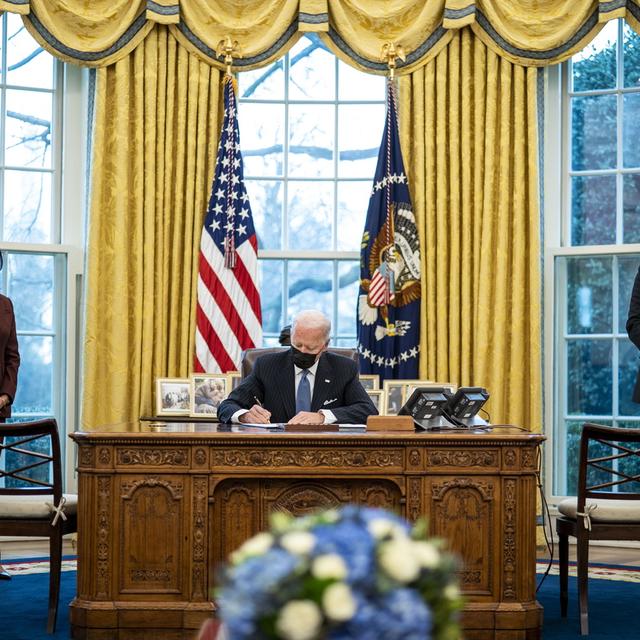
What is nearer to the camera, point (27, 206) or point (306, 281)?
point (27, 206)

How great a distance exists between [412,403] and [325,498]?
0.59 metres

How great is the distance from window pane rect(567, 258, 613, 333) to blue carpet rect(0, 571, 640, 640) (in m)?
1.78

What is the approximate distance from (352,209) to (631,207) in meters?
1.76

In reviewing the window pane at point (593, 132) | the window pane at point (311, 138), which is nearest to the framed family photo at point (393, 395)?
the window pane at point (311, 138)

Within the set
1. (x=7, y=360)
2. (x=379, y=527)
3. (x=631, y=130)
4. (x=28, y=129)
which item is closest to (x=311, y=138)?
(x=28, y=129)

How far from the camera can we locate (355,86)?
7.19 meters

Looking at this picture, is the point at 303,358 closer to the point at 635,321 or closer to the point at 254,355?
the point at 254,355

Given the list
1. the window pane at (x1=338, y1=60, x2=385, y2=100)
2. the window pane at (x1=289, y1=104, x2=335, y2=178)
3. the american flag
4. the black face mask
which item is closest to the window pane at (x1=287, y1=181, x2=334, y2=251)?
the window pane at (x1=289, y1=104, x2=335, y2=178)

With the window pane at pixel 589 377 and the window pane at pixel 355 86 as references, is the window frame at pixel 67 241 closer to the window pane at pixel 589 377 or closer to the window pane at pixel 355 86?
the window pane at pixel 355 86

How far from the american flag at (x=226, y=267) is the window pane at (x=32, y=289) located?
1009 mm

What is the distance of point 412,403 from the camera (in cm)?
468

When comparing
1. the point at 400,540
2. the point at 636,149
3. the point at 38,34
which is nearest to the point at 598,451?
the point at 636,149

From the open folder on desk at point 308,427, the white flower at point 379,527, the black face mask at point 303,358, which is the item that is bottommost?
the open folder on desk at point 308,427

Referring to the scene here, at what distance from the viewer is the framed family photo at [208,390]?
6414 mm
